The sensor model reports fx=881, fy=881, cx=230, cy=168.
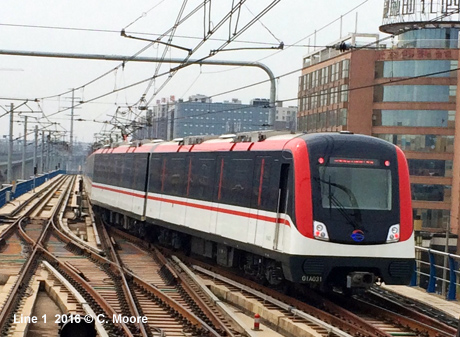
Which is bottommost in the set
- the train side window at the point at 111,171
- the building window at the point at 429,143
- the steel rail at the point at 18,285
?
the steel rail at the point at 18,285

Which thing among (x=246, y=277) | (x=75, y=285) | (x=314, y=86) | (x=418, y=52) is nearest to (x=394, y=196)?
(x=246, y=277)

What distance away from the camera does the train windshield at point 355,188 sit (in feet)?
46.3

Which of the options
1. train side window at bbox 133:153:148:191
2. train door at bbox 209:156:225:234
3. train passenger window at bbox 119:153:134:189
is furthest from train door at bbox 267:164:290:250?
train passenger window at bbox 119:153:134:189

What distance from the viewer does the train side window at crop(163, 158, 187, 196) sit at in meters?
21.1

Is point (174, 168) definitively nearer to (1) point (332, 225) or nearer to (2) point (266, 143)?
(2) point (266, 143)

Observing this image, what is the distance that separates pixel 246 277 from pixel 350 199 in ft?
14.6

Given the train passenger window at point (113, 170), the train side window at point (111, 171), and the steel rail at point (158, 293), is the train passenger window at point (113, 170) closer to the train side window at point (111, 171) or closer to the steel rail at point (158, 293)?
the train side window at point (111, 171)

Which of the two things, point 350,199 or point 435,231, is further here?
point 435,231

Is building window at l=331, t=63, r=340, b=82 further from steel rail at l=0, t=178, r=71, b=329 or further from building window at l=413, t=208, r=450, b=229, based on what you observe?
steel rail at l=0, t=178, r=71, b=329

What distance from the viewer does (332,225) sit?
14.0 metres

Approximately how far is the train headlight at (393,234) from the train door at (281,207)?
172cm

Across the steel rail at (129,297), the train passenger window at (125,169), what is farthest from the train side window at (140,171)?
the steel rail at (129,297)

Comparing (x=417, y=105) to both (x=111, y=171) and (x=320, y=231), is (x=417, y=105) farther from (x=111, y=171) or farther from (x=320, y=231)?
(x=320, y=231)

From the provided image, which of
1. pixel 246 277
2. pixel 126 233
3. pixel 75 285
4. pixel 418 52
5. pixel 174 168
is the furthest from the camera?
pixel 418 52
